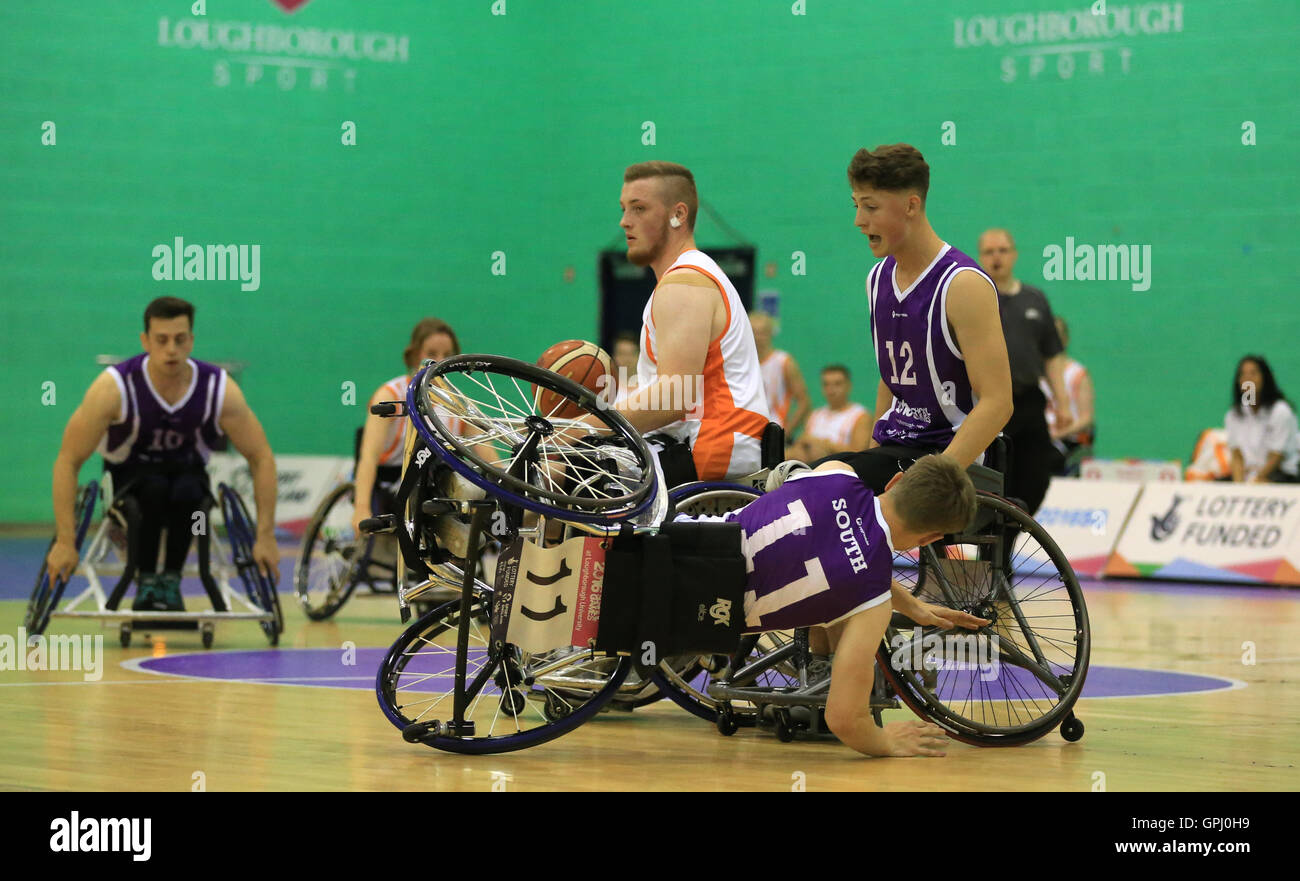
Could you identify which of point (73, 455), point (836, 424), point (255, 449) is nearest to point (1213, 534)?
point (836, 424)

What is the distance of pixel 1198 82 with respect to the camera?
41.1 feet

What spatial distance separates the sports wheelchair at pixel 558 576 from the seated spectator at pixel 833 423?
745cm

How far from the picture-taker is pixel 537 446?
4148mm

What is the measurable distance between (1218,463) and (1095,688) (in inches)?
268

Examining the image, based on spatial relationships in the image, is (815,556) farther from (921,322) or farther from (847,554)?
(921,322)

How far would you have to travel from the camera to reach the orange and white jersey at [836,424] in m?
12.4

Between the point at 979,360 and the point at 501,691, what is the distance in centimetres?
159

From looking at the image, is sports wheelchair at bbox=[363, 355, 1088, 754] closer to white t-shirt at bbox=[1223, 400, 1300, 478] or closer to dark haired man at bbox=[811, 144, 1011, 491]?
dark haired man at bbox=[811, 144, 1011, 491]

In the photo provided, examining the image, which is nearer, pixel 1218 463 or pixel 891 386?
pixel 891 386

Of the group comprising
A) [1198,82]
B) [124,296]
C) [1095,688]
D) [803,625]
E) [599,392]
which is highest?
[1198,82]
